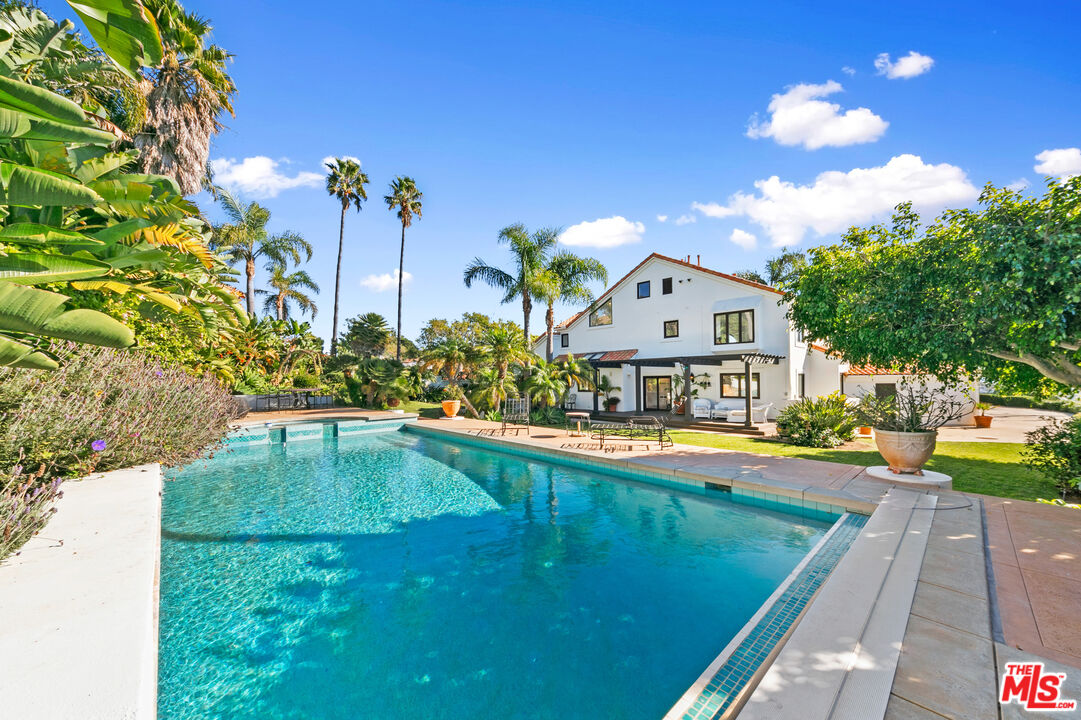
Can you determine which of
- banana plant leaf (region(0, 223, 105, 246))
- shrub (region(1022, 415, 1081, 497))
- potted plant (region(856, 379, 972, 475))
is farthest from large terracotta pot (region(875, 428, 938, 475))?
banana plant leaf (region(0, 223, 105, 246))

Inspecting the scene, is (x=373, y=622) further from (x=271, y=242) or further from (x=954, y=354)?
(x=271, y=242)

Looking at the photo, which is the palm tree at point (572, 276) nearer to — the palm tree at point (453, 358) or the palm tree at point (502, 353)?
the palm tree at point (502, 353)

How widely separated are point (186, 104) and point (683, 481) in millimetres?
19368

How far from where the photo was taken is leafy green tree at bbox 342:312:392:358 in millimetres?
38594

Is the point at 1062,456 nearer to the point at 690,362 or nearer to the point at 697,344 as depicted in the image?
the point at 690,362

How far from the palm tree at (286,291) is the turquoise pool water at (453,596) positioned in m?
28.9

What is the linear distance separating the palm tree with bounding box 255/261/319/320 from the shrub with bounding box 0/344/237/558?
27976 mm

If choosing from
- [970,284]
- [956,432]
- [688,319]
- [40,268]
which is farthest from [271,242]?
[956,432]

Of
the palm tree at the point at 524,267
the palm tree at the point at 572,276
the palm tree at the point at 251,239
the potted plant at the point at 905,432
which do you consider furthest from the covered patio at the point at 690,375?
the palm tree at the point at 251,239

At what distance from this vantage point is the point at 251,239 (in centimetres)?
2936

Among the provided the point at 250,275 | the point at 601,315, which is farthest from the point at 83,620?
the point at 250,275

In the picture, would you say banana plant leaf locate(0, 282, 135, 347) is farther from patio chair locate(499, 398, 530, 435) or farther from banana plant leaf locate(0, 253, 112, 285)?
patio chair locate(499, 398, 530, 435)

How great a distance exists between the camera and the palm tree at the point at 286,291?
1320 inches

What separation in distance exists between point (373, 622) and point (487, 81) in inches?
575
